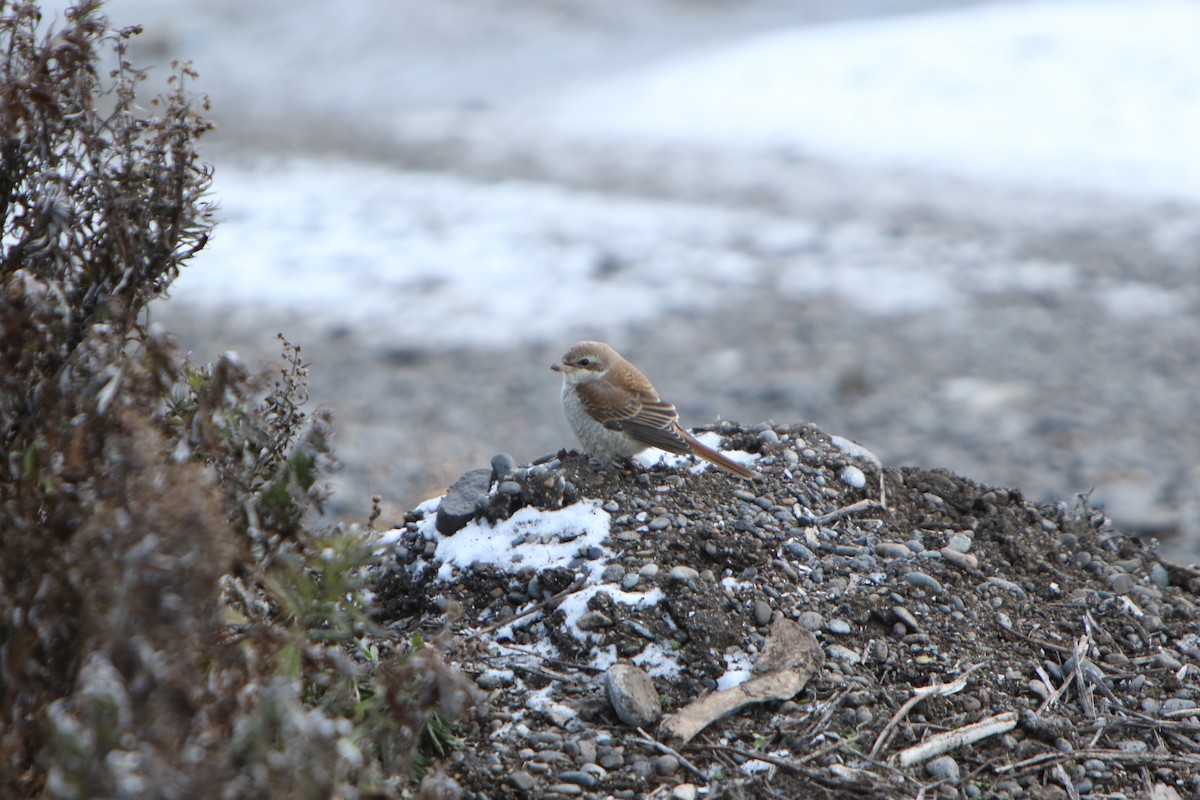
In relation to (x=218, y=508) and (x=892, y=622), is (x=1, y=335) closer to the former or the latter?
(x=218, y=508)

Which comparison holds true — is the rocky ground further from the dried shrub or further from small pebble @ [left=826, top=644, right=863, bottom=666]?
the dried shrub

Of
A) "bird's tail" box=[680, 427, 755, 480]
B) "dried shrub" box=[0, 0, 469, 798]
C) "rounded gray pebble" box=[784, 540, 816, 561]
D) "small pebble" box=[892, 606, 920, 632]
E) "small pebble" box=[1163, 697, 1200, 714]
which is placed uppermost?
"dried shrub" box=[0, 0, 469, 798]

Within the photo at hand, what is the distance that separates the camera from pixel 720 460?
→ 16.7 ft

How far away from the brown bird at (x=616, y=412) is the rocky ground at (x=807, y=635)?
6.0 inches

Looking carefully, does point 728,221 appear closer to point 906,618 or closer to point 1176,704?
point 906,618

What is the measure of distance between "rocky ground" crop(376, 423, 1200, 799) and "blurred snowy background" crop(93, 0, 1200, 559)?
216 cm

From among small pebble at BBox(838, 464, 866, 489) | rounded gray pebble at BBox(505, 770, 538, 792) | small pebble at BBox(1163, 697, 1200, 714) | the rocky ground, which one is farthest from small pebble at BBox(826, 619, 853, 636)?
rounded gray pebble at BBox(505, 770, 538, 792)

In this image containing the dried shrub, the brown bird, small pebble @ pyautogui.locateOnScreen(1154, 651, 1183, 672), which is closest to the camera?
the dried shrub

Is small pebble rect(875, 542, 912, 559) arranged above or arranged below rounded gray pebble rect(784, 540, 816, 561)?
below

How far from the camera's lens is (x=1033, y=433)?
25.8 ft

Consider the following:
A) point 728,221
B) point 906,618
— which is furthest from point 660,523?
point 728,221

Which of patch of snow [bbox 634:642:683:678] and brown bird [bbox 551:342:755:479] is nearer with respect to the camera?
patch of snow [bbox 634:642:683:678]

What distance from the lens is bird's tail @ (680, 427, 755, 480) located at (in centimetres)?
507

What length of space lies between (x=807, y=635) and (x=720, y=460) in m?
1.14
